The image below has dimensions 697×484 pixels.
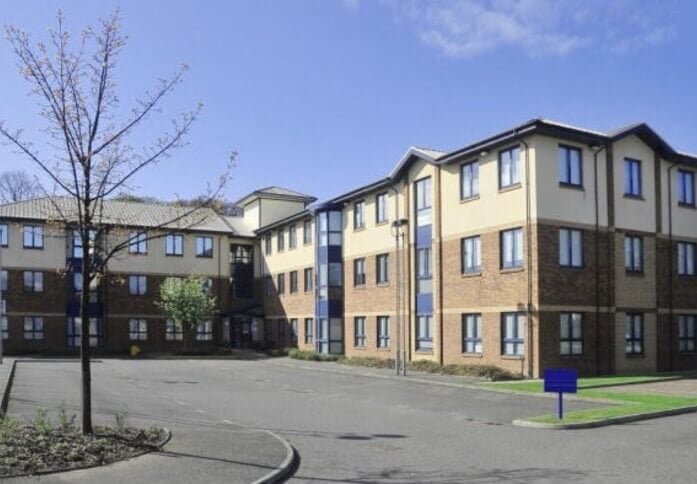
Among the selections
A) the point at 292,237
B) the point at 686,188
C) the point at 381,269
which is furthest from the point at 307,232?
the point at 686,188

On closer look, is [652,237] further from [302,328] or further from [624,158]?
[302,328]

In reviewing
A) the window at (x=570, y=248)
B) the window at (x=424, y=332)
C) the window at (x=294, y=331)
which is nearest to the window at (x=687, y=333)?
the window at (x=570, y=248)

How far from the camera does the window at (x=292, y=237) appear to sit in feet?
153

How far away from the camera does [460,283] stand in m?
30.0

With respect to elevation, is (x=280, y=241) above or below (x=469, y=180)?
below

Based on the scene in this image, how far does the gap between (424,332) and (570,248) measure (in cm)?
806

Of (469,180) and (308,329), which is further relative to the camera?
(308,329)

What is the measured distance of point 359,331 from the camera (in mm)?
38625

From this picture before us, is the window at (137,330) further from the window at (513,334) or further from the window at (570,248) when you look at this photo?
the window at (570,248)

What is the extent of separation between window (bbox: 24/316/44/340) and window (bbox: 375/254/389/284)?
74.7ft

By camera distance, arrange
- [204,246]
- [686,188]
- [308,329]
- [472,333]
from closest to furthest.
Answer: [472,333]
[686,188]
[308,329]
[204,246]

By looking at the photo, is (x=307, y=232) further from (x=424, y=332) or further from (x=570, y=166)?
(x=570, y=166)

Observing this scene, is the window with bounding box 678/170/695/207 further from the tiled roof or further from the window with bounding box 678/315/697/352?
the tiled roof

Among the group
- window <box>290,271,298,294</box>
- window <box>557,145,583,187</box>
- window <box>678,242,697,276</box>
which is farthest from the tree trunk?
window <box>290,271,298,294</box>
